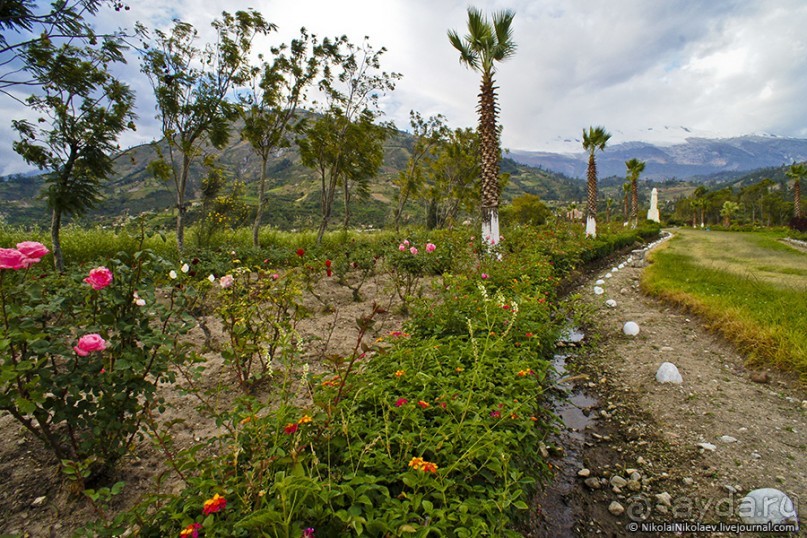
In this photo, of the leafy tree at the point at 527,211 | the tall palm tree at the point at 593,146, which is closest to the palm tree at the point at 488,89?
the tall palm tree at the point at 593,146

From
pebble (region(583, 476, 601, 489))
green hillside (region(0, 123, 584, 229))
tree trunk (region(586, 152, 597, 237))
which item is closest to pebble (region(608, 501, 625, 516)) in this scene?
pebble (region(583, 476, 601, 489))

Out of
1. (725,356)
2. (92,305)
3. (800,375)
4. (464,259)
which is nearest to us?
(92,305)

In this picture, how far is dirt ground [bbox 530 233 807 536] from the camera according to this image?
2.40 metres

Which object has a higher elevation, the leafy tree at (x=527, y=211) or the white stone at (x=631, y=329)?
the leafy tree at (x=527, y=211)

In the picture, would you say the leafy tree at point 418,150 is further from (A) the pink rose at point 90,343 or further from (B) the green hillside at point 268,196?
(A) the pink rose at point 90,343

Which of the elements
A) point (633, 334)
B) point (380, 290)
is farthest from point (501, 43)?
point (633, 334)

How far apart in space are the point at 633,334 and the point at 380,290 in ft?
15.2

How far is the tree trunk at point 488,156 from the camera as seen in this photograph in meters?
9.86

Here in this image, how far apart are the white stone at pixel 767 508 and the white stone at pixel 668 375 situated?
1866mm

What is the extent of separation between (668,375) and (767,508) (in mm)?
2042

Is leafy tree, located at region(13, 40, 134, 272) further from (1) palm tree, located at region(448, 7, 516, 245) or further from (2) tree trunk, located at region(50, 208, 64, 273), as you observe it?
(1) palm tree, located at region(448, 7, 516, 245)

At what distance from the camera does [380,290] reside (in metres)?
7.37

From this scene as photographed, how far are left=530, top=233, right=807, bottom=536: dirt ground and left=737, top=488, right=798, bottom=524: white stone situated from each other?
0.21 ft

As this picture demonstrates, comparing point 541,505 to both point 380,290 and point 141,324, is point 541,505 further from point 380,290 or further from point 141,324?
point 380,290
